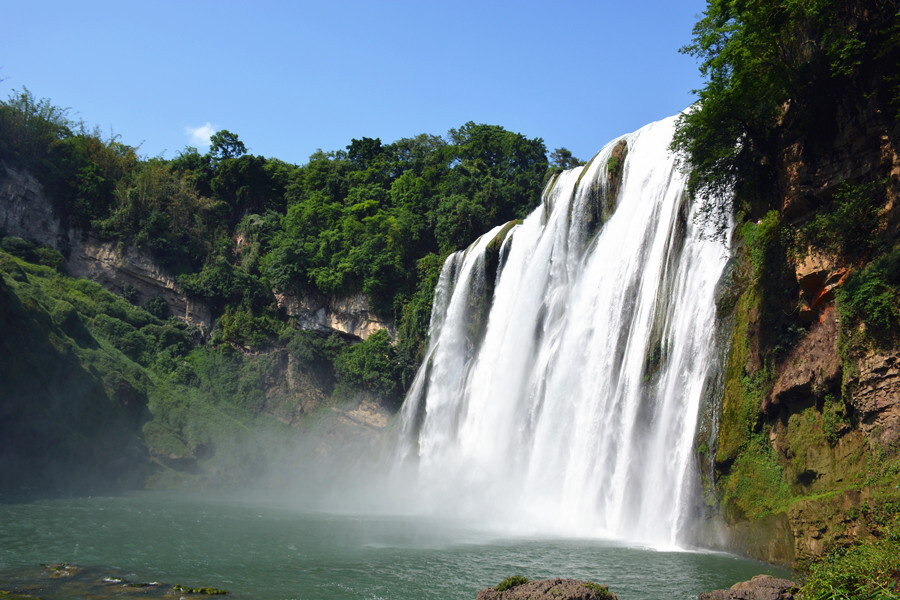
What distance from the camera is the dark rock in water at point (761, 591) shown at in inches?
382

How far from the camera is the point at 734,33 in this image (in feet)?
53.8

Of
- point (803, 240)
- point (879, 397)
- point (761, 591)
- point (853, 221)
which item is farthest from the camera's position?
point (803, 240)

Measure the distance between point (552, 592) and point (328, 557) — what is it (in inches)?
317

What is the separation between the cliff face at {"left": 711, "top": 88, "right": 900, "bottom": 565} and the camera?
41.5 ft

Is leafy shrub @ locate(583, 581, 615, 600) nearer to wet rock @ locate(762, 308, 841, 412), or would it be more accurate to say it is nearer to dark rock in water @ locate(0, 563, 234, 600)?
dark rock in water @ locate(0, 563, 234, 600)

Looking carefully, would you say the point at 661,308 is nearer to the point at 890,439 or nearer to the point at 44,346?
the point at 890,439

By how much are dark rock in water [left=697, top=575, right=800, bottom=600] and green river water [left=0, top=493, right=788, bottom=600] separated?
148cm

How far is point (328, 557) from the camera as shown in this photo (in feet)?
52.1

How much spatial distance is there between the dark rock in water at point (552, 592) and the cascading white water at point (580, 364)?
8.66m

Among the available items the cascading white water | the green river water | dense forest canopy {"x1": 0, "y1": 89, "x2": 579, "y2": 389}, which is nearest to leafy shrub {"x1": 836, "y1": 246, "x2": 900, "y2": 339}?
the cascading white water

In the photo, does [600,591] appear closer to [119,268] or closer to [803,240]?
[803,240]

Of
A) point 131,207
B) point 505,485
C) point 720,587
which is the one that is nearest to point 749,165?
point 720,587

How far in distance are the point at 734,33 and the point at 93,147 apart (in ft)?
159

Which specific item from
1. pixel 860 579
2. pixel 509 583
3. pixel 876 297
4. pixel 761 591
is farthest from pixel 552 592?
pixel 876 297
